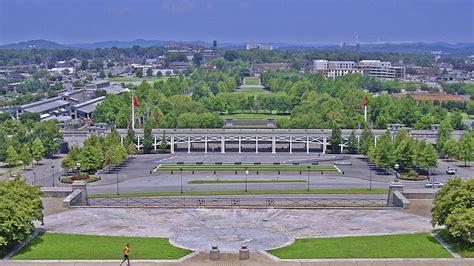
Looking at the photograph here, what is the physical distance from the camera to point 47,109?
16225 cm

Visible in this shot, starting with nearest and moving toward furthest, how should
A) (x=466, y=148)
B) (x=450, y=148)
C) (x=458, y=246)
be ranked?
(x=458, y=246), (x=466, y=148), (x=450, y=148)

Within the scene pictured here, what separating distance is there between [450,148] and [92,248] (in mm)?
67879

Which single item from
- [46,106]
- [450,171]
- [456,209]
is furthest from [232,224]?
[46,106]

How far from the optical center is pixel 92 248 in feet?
157

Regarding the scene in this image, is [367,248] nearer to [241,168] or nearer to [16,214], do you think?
[16,214]

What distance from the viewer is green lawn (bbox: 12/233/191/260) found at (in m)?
45.9

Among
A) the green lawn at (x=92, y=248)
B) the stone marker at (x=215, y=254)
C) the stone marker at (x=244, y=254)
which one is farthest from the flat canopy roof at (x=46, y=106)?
the stone marker at (x=244, y=254)

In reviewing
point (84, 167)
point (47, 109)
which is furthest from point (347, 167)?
point (47, 109)

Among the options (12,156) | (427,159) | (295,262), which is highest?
(295,262)

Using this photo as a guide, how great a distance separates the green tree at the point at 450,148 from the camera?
101812mm

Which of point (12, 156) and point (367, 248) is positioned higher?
point (367, 248)

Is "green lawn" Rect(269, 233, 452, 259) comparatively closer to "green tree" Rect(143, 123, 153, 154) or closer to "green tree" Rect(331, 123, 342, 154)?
"green tree" Rect(331, 123, 342, 154)

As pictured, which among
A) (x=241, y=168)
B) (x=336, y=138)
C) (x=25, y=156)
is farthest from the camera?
(x=336, y=138)

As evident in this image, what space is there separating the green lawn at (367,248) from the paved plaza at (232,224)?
56.0 inches
